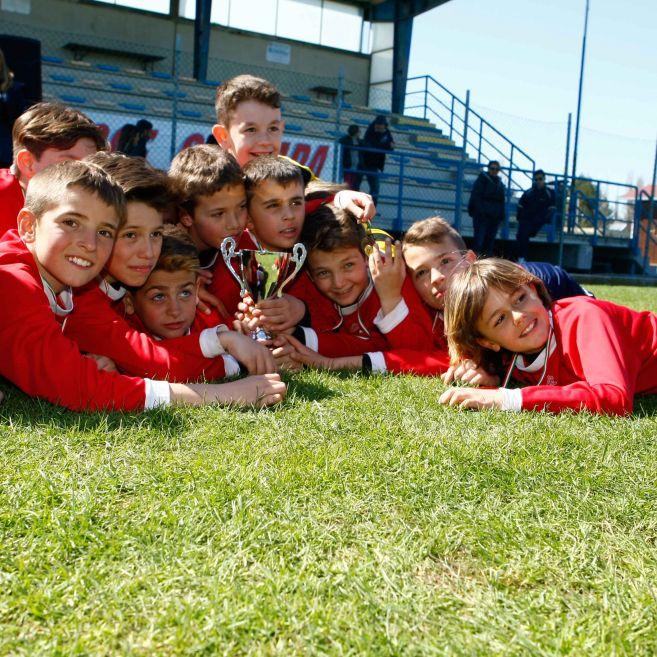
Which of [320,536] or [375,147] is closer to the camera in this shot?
[320,536]

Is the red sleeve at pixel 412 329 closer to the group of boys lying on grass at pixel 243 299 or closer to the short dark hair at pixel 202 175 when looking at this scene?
the group of boys lying on grass at pixel 243 299

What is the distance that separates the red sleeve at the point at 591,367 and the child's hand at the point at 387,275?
0.89 meters

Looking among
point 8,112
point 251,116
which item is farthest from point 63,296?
point 8,112

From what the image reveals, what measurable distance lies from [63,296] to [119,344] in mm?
284

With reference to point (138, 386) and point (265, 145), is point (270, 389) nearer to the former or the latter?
point (138, 386)

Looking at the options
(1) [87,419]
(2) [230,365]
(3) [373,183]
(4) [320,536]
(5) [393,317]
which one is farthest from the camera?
(3) [373,183]

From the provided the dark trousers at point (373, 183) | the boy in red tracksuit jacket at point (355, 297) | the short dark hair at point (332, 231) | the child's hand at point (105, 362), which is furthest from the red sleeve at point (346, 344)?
the dark trousers at point (373, 183)

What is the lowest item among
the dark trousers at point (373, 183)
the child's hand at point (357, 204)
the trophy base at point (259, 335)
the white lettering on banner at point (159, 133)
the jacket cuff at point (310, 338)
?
the jacket cuff at point (310, 338)

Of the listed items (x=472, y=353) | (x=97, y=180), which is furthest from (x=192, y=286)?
(x=472, y=353)

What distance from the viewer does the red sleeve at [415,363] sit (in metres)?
3.73

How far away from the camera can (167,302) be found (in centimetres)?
351

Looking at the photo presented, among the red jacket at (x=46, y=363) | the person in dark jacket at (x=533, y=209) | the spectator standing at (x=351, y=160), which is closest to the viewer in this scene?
the red jacket at (x=46, y=363)

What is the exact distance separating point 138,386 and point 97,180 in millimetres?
802

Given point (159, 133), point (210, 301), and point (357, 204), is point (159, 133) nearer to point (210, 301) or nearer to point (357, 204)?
point (357, 204)
